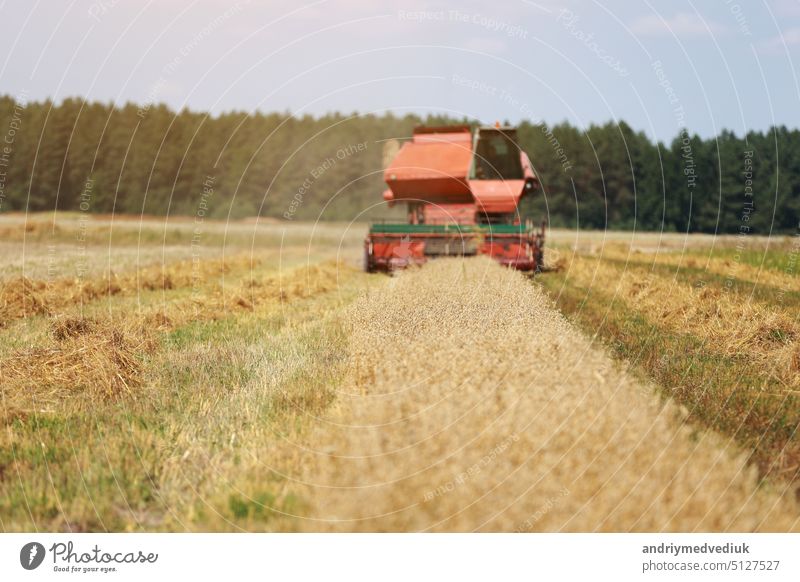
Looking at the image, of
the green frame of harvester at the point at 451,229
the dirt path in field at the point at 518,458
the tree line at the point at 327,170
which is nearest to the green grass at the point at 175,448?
the dirt path in field at the point at 518,458

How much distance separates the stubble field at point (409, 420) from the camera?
4.39 m

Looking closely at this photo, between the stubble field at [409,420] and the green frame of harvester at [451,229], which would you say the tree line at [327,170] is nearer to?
the green frame of harvester at [451,229]

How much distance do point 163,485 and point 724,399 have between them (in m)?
5.15

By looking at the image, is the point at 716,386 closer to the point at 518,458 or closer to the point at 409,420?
the point at 518,458

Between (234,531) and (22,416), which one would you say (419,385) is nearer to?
(234,531)

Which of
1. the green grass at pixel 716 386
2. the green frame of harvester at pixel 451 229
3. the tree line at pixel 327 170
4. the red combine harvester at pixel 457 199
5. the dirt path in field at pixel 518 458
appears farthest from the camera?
the tree line at pixel 327 170

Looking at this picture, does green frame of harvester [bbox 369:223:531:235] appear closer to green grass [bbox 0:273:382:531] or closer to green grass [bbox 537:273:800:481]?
green grass [bbox 537:273:800:481]

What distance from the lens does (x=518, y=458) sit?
459 centimetres

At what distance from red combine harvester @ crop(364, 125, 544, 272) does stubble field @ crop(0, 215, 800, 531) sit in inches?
294

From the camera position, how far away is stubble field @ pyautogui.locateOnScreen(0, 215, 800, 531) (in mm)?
4387

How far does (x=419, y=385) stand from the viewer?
→ 5605mm

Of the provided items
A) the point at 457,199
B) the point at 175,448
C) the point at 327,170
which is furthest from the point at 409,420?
the point at 327,170

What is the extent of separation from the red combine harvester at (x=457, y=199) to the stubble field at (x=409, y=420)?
7.47 m

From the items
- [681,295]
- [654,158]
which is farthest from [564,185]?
[681,295]
